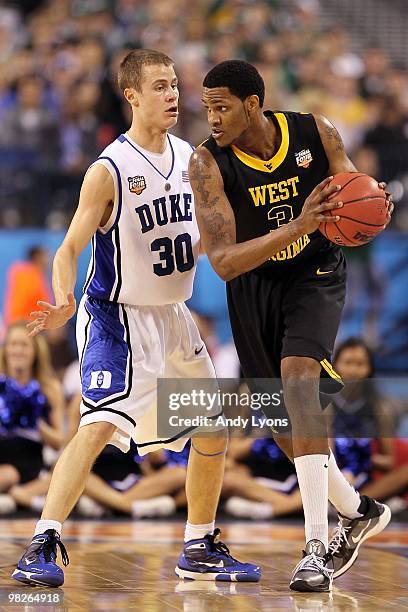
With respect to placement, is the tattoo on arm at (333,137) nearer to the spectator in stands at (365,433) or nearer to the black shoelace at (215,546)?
the black shoelace at (215,546)

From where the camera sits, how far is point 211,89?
15.9ft

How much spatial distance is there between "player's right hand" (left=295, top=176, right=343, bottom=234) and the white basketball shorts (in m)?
1.06

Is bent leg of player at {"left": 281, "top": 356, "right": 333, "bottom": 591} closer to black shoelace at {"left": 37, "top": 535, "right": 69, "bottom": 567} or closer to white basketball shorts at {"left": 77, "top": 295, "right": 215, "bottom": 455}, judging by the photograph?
white basketball shorts at {"left": 77, "top": 295, "right": 215, "bottom": 455}

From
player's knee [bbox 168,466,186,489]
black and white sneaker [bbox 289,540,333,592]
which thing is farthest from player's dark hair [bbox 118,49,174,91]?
player's knee [bbox 168,466,186,489]

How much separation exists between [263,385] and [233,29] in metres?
8.18

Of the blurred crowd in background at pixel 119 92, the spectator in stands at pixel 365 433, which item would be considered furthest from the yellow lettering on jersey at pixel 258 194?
the blurred crowd in background at pixel 119 92

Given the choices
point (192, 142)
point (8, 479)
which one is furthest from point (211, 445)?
point (192, 142)

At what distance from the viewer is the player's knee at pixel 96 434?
4.89 meters

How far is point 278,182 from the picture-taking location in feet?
16.4

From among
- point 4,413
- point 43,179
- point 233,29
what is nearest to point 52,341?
point 4,413

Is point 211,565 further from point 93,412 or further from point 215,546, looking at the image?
point 93,412

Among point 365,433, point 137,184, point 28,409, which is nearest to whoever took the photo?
point 137,184

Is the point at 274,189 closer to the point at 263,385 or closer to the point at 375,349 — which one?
the point at 263,385

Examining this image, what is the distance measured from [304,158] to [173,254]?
0.77m
